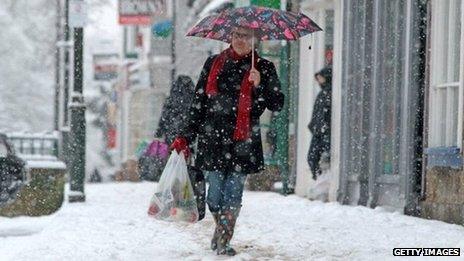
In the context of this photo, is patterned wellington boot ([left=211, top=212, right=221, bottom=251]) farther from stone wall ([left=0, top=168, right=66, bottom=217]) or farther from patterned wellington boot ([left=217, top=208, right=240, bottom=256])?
stone wall ([left=0, top=168, right=66, bottom=217])

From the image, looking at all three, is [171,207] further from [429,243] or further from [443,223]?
[443,223]

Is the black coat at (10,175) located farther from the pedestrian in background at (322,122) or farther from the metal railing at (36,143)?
the metal railing at (36,143)

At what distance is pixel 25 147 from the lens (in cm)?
1572

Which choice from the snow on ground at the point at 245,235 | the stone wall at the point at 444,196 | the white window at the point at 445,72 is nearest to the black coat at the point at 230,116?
the snow on ground at the point at 245,235

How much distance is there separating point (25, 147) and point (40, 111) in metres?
29.2

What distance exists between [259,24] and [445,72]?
3325 millimetres

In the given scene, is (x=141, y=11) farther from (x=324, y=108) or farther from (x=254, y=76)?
(x=254, y=76)

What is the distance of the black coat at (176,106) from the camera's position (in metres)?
11.4

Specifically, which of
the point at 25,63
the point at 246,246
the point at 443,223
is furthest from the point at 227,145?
the point at 25,63

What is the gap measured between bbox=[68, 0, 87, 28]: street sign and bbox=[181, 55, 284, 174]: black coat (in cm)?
606

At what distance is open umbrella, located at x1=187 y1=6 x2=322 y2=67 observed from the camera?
713 cm

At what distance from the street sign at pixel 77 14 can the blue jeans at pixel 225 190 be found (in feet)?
20.4

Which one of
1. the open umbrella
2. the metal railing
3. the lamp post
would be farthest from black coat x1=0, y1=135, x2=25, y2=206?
the metal railing

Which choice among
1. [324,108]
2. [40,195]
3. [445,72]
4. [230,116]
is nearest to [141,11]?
[324,108]
